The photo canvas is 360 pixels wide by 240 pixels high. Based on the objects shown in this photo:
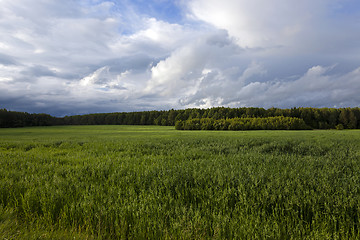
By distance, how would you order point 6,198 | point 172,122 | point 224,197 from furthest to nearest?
point 172,122 → point 6,198 → point 224,197

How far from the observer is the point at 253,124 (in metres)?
63.7

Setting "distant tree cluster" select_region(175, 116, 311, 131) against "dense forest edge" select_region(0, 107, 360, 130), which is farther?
"dense forest edge" select_region(0, 107, 360, 130)

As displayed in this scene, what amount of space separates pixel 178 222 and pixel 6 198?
4602 mm

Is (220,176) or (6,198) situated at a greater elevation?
(220,176)

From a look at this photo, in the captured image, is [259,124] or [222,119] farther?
[222,119]

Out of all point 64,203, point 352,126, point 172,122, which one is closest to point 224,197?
point 64,203

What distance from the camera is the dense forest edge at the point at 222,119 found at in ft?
213

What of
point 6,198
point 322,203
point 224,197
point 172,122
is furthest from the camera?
point 172,122

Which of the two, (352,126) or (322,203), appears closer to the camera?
(322,203)

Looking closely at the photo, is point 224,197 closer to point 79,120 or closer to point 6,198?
point 6,198

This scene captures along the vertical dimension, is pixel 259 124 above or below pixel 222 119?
below

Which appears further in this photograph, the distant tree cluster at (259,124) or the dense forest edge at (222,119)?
the dense forest edge at (222,119)

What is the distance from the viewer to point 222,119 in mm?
68625

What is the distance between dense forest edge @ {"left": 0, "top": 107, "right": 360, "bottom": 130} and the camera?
65000 mm
